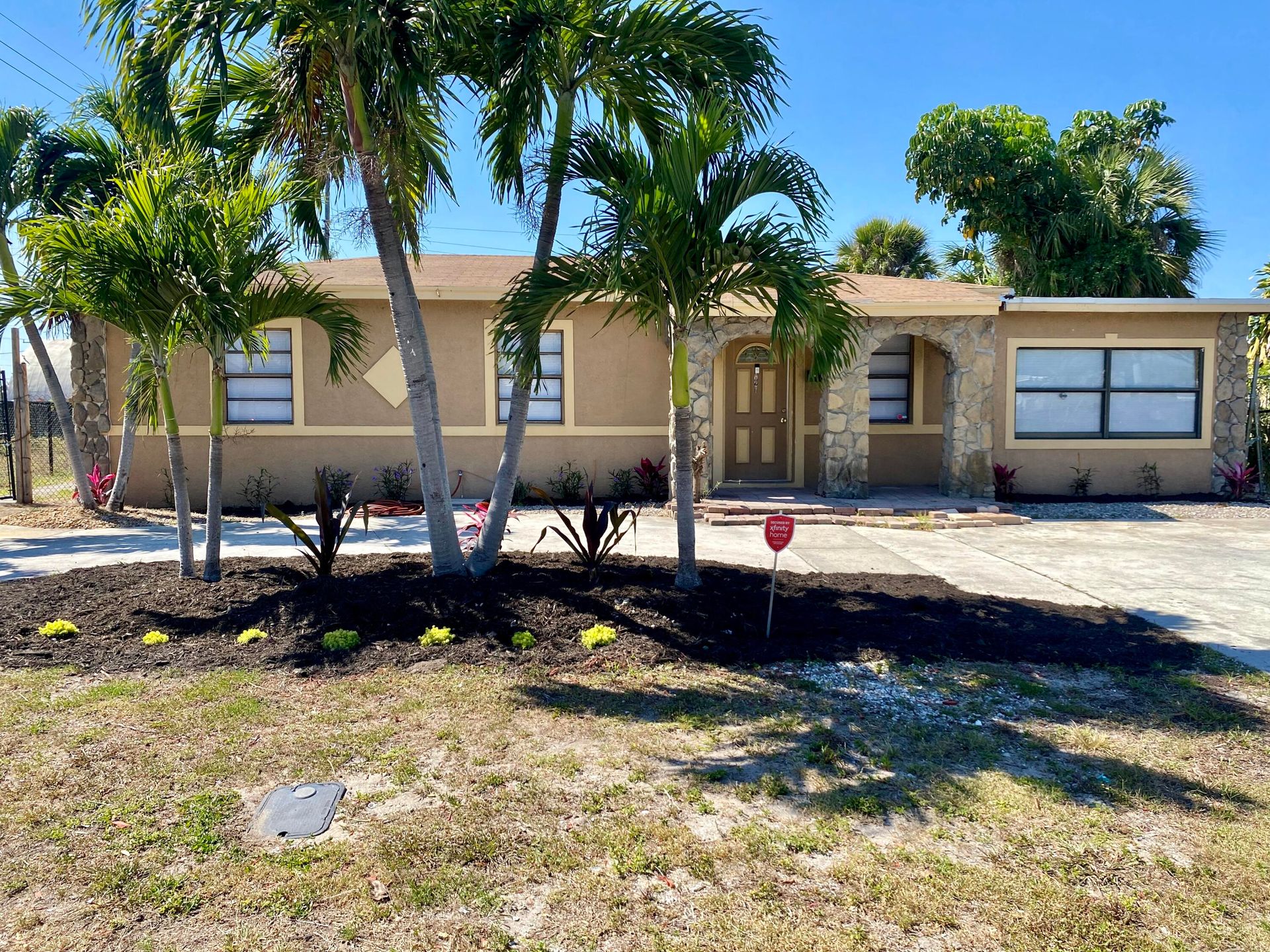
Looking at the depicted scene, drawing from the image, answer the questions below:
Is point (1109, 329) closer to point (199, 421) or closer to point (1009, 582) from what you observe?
point (1009, 582)

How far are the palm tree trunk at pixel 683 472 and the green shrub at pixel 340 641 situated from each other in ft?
7.60

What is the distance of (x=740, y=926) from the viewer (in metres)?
2.57

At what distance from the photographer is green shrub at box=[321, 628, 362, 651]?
5.18 metres

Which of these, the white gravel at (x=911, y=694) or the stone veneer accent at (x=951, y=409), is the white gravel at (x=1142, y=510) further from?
the white gravel at (x=911, y=694)

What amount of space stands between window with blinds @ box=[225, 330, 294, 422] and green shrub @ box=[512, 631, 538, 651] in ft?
27.8

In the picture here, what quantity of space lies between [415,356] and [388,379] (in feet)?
21.3

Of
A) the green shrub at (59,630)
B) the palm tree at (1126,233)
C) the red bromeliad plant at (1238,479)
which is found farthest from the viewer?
the palm tree at (1126,233)

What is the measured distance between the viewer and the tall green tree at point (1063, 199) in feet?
61.9

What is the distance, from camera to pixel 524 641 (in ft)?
17.1

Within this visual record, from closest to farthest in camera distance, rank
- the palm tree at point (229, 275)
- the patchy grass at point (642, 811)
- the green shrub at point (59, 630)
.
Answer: the patchy grass at point (642, 811)
the green shrub at point (59, 630)
the palm tree at point (229, 275)

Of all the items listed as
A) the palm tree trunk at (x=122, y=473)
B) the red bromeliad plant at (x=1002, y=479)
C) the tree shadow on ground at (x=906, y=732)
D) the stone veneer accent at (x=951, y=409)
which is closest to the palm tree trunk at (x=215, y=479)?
the tree shadow on ground at (x=906, y=732)

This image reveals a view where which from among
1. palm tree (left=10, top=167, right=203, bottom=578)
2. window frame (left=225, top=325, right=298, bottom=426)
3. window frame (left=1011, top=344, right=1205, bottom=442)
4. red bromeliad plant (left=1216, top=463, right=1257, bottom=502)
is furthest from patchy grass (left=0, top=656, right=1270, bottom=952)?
red bromeliad plant (left=1216, top=463, right=1257, bottom=502)

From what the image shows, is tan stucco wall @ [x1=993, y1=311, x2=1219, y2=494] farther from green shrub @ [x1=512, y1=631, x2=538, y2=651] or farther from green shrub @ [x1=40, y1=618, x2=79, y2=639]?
green shrub @ [x1=40, y1=618, x2=79, y2=639]

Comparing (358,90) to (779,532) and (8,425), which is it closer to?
(779,532)
